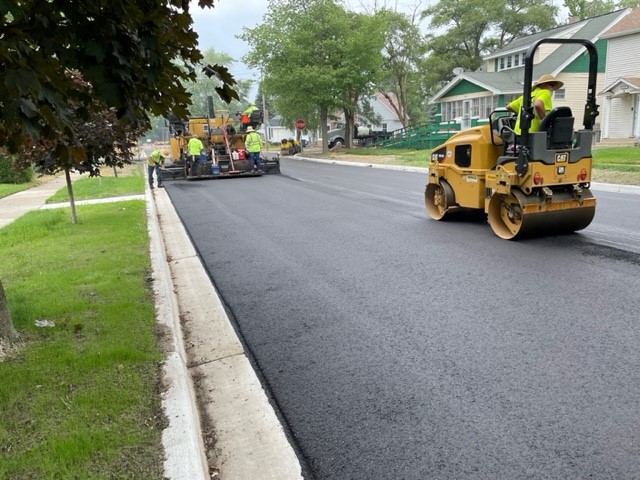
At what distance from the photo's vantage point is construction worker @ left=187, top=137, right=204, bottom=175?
1984 centimetres

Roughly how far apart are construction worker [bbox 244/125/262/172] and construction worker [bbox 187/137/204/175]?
5.87 ft

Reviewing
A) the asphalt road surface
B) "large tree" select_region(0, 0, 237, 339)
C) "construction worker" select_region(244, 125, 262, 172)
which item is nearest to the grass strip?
"construction worker" select_region(244, 125, 262, 172)

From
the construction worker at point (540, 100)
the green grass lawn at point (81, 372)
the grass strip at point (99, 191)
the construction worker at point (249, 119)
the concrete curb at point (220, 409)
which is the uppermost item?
the construction worker at point (249, 119)

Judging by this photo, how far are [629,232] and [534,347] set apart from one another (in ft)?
16.3

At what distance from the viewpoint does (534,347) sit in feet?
13.7

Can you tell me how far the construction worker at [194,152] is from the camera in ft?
65.1

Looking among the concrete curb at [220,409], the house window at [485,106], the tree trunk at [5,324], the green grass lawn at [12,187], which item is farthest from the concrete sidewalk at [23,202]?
the house window at [485,106]

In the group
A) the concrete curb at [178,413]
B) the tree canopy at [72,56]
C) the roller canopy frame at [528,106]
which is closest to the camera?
the tree canopy at [72,56]

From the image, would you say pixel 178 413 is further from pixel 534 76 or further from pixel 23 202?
pixel 534 76

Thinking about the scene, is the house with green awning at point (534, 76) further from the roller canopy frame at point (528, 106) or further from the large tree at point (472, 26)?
the roller canopy frame at point (528, 106)

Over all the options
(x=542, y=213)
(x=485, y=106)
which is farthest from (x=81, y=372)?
(x=485, y=106)

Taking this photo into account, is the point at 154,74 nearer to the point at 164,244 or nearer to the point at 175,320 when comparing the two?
the point at 175,320

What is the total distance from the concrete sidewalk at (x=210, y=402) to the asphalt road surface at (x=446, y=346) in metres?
0.15

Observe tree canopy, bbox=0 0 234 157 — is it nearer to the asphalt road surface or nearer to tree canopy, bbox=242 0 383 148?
the asphalt road surface
